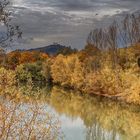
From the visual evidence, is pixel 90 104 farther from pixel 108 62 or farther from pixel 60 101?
pixel 108 62

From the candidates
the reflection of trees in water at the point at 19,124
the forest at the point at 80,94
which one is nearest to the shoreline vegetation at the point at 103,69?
the forest at the point at 80,94

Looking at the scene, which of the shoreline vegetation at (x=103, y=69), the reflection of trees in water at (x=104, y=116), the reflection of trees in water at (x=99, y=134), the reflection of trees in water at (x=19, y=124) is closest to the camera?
the reflection of trees in water at (x=19, y=124)

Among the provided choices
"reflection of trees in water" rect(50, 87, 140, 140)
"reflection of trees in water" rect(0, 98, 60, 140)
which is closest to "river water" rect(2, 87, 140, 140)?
"reflection of trees in water" rect(50, 87, 140, 140)

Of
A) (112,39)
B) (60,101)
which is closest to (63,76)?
(112,39)

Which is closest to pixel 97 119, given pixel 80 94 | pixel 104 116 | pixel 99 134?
pixel 104 116

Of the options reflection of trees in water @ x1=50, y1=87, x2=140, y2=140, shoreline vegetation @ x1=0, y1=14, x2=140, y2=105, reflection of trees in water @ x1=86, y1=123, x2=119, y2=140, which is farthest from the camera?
shoreline vegetation @ x1=0, y1=14, x2=140, y2=105

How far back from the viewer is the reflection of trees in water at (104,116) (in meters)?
31.6

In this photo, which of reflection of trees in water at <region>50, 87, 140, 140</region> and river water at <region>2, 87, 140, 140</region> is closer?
river water at <region>2, 87, 140, 140</region>

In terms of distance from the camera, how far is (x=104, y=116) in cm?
4094

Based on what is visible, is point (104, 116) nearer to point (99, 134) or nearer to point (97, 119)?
point (97, 119)

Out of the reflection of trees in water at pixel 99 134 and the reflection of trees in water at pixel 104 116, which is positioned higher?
the reflection of trees in water at pixel 99 134

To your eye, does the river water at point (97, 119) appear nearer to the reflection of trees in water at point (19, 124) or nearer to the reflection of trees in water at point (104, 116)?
the reflection of trees in water at point (104, 116)

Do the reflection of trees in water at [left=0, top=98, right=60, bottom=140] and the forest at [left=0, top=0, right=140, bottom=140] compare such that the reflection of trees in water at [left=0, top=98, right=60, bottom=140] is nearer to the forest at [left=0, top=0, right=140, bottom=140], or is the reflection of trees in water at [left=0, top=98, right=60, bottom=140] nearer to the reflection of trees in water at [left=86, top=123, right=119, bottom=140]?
the forest at [left=0, top=0, right=140, bottom=140]

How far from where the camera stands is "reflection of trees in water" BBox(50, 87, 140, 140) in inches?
1245
